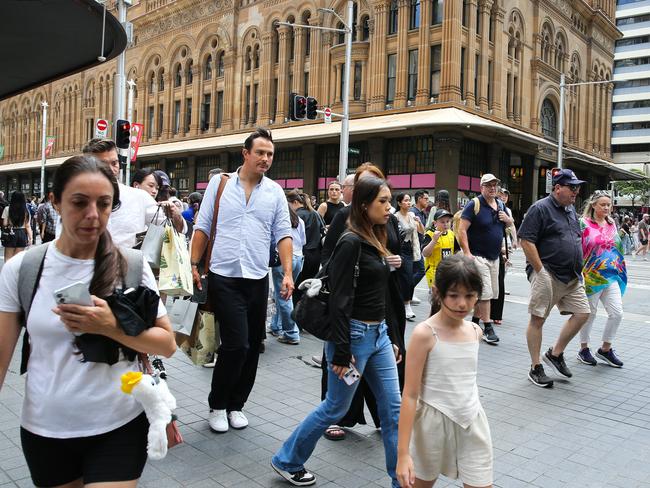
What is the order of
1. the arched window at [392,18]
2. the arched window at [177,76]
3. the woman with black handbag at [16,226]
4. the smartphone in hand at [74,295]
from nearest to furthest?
1. the smartphone in hand at [74,295]
2. the woman with black handbag at [16,226]
3. the arched window at [392,18]
4. the arched window at [177,76]

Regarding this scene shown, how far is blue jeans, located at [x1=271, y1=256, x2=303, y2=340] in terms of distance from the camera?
758 centimetres

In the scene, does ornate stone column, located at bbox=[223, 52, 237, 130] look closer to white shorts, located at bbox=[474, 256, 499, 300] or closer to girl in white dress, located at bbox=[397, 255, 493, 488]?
white shorts, located at bbox=[474, 256, 499, 300]

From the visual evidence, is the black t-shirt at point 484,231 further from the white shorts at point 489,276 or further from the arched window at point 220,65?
the arched window at point 220,65

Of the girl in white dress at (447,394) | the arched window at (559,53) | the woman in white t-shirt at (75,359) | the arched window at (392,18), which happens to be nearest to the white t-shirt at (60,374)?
the woman in white t-shirt at (75,359)

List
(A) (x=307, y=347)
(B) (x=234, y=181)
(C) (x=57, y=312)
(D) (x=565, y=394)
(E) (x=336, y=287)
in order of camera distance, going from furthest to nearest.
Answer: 1. (A) (x=307, y=347)
2. (D) (x=565, y=394)
3. (B) (x=234, y=181)
4. (E) (x=336, y=287)
5. (C) (x=57, y=312)

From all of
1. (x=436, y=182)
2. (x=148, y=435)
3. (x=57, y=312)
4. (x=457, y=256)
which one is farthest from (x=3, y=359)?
(x=436, y=182)

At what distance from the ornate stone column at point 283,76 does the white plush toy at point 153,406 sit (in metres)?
33.1

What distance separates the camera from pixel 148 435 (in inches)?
82.0

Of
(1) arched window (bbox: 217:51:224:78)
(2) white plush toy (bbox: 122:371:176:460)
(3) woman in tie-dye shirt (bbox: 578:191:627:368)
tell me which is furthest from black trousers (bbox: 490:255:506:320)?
(1) arched window (bbox: 217:51:224:78)

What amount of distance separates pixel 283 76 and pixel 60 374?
33.8 metres

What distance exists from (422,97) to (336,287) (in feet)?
86.5

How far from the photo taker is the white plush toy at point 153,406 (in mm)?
2004

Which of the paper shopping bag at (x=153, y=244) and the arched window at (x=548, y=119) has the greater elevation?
the arched window at (x=548, y=119)

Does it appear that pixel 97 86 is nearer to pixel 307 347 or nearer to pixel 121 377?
pixel 307 347
